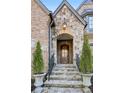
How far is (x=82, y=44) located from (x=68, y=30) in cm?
22

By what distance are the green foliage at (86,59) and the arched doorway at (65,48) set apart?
14 centimetres

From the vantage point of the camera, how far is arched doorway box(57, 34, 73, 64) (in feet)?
6.18

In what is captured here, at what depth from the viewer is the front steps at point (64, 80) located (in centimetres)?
181

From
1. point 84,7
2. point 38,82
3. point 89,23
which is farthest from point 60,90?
point 84,7

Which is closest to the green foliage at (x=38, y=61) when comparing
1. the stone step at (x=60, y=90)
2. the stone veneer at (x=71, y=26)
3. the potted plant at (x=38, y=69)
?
the potted plant at (x=38, y=69)

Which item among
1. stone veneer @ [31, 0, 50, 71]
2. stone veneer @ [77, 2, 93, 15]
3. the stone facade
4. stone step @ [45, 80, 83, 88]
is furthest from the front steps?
stone veneer @ [77, 2, 93, 15]

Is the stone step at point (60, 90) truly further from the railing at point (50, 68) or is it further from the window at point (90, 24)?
the window at point (90, 24)

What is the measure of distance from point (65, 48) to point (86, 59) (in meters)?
0.27

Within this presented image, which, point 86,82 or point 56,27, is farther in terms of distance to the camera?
point 56,27

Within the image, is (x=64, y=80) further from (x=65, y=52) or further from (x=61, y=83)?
(x=65, y=52)

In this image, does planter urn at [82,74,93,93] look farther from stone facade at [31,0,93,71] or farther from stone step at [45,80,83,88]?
stone facade at [31,0,93,71]

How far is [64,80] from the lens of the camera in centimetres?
185
